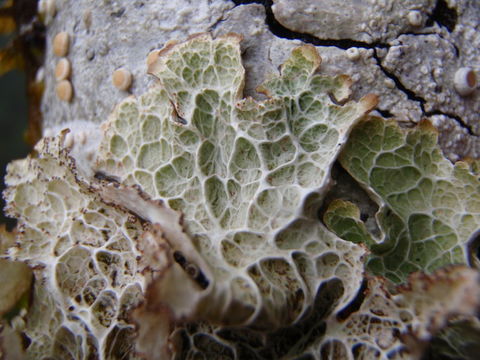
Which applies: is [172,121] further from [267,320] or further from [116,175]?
[267,320]

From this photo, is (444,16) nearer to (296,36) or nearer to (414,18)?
(414,18)

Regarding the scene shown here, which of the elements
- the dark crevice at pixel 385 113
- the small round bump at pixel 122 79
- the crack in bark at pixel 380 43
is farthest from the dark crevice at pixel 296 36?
the small round bump at pixel 122 79

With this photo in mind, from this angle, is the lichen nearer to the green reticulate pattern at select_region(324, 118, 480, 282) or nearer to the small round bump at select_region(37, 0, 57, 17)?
the green reticulate pattern at select_region(324, 118, 480, 282)

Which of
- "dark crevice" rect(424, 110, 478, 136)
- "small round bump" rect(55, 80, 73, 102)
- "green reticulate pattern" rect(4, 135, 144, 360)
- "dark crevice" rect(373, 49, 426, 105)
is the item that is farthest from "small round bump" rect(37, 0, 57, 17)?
"dark crevice" rect(424, 110, 478, 136)

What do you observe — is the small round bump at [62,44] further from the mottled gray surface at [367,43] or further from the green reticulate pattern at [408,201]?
the green reticulate pattern at [408,201]

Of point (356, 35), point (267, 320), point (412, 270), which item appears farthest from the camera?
point (356, 35)

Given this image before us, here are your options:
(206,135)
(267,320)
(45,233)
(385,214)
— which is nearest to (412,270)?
(385,214)
